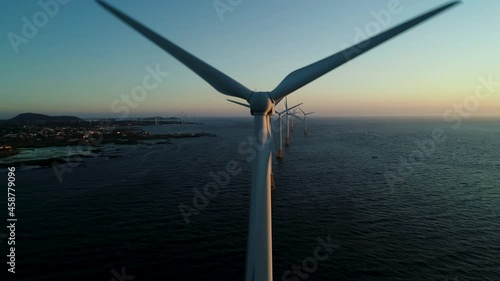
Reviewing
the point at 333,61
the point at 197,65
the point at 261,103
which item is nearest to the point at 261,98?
the point at 261,103

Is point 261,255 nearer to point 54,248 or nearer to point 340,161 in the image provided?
point 54,248

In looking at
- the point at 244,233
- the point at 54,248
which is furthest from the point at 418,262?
the point at 54,248

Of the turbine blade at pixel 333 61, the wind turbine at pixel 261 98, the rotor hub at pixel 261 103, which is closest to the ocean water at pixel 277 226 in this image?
the wind turbine at pixel 261 98

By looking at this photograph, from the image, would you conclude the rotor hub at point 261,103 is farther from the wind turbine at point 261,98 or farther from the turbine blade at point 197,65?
the turbine blade at point 197,65

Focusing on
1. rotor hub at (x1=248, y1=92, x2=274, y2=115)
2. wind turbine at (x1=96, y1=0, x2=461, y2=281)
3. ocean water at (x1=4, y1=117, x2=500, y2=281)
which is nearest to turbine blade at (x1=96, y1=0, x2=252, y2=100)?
wind turbine at (x1=96, y1=0, x2=461, y2=281)

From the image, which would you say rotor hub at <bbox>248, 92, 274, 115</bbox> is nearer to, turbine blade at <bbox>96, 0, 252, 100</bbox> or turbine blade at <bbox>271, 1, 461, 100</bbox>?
turbine blade at <bbox>271, 1, 461, 100</bbox>

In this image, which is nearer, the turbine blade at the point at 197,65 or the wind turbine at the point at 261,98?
the wind turbine at the point at 261,98

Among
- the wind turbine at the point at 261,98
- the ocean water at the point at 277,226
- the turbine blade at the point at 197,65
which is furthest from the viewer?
the ocean water at the point at 277,226

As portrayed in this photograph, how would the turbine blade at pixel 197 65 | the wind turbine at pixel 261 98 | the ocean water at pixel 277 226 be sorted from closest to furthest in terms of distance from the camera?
1. the wind turbine at pixel 261 98
2. the turbine blade at pixel 197 65
3. the ocean water at pixel 277 226

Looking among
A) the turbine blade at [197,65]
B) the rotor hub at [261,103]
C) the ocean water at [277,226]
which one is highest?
the turbine blade at [197,65]
